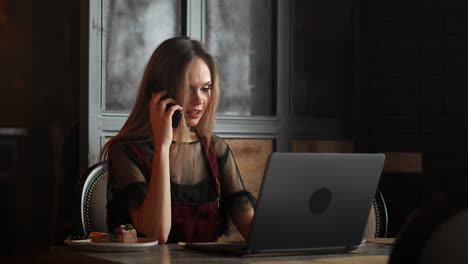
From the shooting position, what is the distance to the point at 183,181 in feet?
6.57

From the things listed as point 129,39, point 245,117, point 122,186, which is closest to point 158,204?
point 122,186

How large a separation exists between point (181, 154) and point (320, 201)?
68 cm

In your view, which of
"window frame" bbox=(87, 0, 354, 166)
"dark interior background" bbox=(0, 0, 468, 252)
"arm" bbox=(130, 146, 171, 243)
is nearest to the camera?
"arm" bbox=(130, 146, 171, 243)

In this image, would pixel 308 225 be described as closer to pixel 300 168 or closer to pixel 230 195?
pixel 300 168

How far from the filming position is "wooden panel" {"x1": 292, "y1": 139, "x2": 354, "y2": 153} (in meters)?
3.49

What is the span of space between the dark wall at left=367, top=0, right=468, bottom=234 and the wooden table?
1.78m

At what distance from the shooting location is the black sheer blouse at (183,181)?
1.86 m

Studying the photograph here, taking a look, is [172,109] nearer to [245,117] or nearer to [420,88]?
[245,117]

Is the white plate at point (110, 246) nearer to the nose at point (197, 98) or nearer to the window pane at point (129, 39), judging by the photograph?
the nose at point (197, 98)

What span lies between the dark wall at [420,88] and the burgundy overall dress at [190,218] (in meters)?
1.52

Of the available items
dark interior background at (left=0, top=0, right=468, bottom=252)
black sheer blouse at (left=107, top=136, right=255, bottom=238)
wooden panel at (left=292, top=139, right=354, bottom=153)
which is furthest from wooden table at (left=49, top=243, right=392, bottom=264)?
wooden panel at (left=292, top=139, right=354, bottom=153)

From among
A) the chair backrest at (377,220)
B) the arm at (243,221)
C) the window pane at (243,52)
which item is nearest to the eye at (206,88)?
the arm at (243,221)

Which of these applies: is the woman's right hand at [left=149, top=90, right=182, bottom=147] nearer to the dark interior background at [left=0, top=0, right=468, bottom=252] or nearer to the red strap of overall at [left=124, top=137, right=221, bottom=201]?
the red strap of overall at [left=124, top=137, right=221, bottom=201]

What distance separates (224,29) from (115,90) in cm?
62
